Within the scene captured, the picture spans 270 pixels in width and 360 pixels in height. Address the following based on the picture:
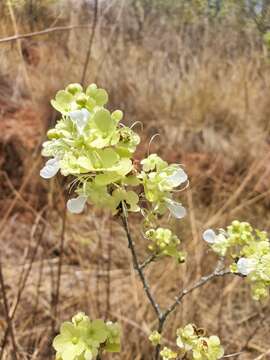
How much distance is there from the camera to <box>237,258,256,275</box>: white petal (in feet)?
2.04

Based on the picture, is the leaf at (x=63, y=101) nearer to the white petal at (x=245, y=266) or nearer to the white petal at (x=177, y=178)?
the white petal at (x=177, y=178)

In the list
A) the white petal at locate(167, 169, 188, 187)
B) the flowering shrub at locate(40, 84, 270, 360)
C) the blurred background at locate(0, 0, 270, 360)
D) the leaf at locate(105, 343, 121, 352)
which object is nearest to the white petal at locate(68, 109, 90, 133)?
the flowering shrub at locate(40, 84, 270, 360)

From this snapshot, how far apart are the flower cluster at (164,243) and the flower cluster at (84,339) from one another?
5.2 inches

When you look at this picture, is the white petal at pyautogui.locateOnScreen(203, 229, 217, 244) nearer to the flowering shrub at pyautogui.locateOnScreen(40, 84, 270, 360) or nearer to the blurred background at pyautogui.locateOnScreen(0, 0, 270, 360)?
the flowering shrub at pyautogui.locateOnScreen(40, 84, 270, 360)

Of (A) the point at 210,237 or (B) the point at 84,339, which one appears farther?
(A) the point at 210,237

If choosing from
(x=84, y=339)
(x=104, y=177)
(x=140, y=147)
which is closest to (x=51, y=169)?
(x=104, y=177)

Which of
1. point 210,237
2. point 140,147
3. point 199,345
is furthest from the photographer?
point 140,147

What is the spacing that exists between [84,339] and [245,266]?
0.19 metres

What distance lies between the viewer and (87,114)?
504mm

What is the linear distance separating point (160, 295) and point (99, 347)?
106cm

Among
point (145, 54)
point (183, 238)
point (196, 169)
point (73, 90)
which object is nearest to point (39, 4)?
point (183, 238)

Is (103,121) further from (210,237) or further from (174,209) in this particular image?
(210,237)

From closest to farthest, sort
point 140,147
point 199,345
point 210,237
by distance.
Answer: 1. point 199,345
2. point 210,237
3. point 140,147

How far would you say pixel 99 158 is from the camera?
498 millimetres
